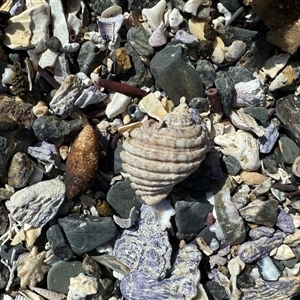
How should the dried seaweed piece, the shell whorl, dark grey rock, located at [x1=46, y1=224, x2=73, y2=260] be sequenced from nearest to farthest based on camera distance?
the shell whorl → the dried seaweed piece → dark grey rock, located at [x1=46, y1=224, x2=73, y2=260]

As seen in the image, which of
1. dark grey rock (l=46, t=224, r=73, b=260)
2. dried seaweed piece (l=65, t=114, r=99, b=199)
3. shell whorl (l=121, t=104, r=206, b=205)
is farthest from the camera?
dark grey rock (l=46, t=224, r=73, b=260)

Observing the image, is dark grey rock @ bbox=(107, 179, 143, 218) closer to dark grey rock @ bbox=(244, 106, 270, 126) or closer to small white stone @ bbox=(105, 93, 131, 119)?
small white stone @ bbox=(105, 93, 131, 119)

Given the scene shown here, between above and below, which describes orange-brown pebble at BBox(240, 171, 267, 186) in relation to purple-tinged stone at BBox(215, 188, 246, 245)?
above

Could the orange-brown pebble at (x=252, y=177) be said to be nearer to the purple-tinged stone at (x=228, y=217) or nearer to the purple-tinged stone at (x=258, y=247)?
the purple-tinged stone at (x=228, y=217)

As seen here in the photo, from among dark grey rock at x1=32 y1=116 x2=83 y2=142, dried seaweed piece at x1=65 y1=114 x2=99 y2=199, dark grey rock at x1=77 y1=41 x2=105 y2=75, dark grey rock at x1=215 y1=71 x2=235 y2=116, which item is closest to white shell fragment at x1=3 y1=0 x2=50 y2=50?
dark grey rock at x1=77 y1=41 x2=105 y2=75

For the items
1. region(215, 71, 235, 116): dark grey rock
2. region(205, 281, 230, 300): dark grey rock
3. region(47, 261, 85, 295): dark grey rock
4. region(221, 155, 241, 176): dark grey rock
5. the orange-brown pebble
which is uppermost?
region(215, 71, 235, 116): dark grey rock

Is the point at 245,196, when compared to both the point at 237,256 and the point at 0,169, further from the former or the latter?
the point at 0,169

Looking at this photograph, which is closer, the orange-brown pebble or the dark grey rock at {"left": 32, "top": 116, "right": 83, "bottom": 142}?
the dark grey rock at {"left": 32, "top": 116, "right": 83, "bottom": 142}
